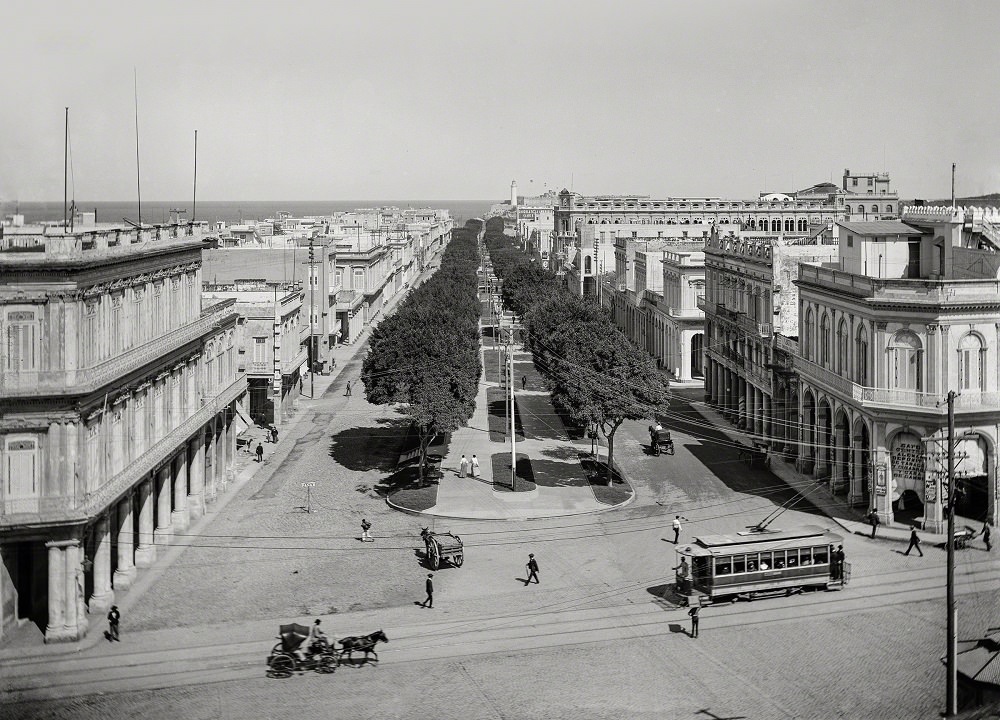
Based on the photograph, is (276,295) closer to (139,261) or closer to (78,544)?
(139,261)

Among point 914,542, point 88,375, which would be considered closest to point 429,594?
point 88,375

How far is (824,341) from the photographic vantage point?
55.1 meters

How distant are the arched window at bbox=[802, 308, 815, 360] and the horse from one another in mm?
32665

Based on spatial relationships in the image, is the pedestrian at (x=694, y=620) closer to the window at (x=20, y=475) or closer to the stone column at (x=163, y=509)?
the window at (x=20, y=475)

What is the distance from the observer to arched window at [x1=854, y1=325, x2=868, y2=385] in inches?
1932

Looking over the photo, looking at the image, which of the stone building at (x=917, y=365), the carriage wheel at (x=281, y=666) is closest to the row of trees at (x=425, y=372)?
the stone building at (x=917, y=365)

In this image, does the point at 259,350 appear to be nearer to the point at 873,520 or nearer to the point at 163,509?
the point at 163,509

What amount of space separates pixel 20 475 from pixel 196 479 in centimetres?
1568

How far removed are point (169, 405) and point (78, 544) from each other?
11906 millimetres

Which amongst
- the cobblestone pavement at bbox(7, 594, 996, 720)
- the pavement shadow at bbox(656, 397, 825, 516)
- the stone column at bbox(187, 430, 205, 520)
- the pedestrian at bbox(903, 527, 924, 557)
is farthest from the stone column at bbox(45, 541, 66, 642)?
the pavement shadow at bbox(656, 397, 825, 516)

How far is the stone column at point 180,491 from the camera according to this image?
46.4 meters

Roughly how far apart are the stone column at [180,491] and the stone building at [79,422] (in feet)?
3.61

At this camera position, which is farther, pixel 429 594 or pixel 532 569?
pixel 532 569

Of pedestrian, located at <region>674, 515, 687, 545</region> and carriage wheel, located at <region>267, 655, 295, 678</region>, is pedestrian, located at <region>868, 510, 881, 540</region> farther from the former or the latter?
carriage wheel, located at <region>267, 655, 295, 678</region>
